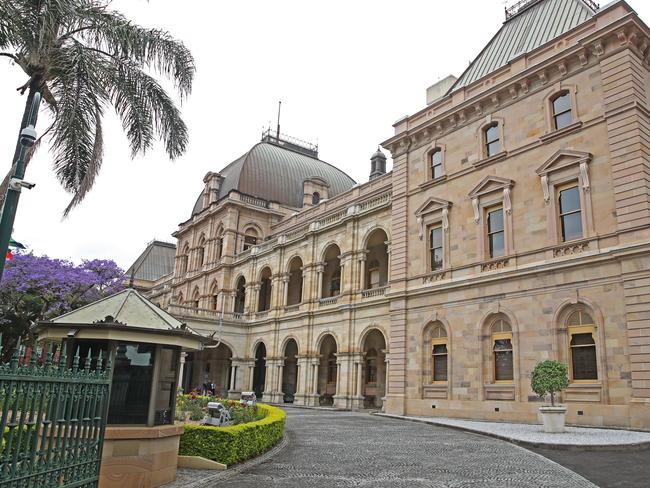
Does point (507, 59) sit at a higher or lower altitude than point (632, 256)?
higher

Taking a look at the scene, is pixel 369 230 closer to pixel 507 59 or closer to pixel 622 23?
pixel 507 59

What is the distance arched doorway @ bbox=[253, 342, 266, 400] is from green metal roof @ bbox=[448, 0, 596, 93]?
77.6ft

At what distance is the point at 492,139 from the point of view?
73.5 feet

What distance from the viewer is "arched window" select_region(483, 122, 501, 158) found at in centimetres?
2202

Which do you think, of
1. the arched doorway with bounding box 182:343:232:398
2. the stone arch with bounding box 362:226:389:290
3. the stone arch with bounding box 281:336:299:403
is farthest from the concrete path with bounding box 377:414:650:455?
the arched doorway with bounding box 182:343:232:398

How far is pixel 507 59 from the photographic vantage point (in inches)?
929

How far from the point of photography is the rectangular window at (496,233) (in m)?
21.1

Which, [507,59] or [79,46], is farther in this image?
[507,59]

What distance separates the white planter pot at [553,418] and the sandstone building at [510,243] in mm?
2469

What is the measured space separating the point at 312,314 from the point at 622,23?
22254mm

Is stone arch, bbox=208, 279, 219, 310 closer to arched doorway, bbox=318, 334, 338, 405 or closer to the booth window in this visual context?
arched doorway, bbox=318, 334, 338, 405

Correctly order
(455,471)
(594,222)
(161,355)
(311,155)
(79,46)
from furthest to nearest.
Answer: (311,155)
(594,222)
(79,46)
(455,471)
(161,355)

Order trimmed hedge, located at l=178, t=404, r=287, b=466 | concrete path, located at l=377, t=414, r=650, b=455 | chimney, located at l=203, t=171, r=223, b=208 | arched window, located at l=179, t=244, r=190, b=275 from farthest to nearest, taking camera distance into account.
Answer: arched window, located at l=179, t=244, r=190, b=275
chimney, located at l=203, t=171, r=223, b=208
concrete path, located at l=377, t=414, r=650, b=455
trimmed hedge, located at l=178, t=404, r=287, b=466

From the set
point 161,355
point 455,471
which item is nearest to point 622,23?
point 455,471
